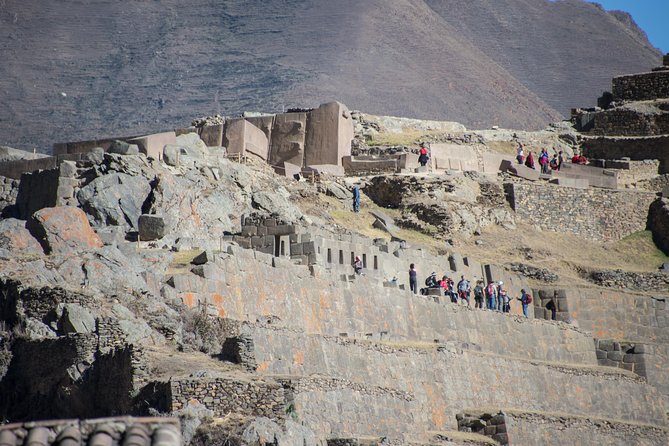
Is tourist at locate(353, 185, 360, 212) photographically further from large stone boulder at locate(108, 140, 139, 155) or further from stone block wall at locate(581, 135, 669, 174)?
stone block wall at locate(581, 135, 669, 174)

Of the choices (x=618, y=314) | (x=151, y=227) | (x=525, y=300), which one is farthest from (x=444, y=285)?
(x=151, y=227)

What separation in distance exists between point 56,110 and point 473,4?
40.9 m

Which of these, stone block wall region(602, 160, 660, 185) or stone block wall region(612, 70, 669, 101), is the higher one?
stone block wall region(612, 70, 669, 101)

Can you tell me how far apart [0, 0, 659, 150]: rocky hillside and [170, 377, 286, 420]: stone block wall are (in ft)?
181

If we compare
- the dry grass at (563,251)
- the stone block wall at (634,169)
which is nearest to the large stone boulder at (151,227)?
the dry grass at (563,251)

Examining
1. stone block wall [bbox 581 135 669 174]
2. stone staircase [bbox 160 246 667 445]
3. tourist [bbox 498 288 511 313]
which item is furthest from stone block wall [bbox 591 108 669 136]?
tourist [bbox 498 288 511 313]

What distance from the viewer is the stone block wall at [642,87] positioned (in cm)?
7875

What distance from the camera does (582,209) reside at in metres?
65.8

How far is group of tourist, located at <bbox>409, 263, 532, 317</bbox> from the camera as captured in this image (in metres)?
49.4

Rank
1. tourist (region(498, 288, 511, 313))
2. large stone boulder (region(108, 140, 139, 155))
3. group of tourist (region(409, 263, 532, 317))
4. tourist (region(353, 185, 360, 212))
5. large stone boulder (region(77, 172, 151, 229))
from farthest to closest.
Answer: tourist (region(353, 185, 360, 212)) → tourist (region(498, 288, 511, 313)) → group of tourist (region(409, 263, 532, 317)) → large stone boulder (region(108, 140, 139, 155)) → large stone boulder (region(77, 172, 151, 229))

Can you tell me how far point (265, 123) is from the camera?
205ft

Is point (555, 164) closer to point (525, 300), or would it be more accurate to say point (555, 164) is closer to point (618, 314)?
point (618, 314)

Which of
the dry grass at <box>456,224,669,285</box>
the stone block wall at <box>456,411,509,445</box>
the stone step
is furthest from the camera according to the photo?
the dry grass at <box>456,224,669,285</box>

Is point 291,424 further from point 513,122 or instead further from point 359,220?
point 513,122
